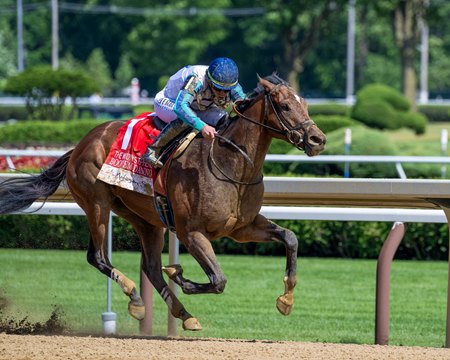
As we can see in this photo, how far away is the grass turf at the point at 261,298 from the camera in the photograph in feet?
22.7

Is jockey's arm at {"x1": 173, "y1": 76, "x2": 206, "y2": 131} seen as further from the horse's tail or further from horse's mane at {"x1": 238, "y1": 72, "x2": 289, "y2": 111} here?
the horse's tail

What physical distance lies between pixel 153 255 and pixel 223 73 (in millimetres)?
1163

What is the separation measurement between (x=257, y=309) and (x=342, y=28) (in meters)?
50.0

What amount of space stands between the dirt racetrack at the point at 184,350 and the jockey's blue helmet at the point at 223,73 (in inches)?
51.0

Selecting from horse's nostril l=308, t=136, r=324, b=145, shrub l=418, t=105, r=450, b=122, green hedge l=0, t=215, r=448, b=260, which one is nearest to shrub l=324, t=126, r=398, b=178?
green hedge l=0, t=215, r=448, b=260

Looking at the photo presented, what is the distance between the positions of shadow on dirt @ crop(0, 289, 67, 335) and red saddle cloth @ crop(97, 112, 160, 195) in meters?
1.04

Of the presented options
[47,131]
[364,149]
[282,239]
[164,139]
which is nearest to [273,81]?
[164,139]

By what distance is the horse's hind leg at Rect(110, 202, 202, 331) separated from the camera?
604cm

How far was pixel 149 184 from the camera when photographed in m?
6.09

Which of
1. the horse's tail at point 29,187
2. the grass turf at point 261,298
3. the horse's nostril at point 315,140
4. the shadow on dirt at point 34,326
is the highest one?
the horse's nostril at point 315,140

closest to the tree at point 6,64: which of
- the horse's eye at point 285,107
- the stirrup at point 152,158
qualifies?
the stirrup at point 152,158

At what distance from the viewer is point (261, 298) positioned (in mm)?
8203

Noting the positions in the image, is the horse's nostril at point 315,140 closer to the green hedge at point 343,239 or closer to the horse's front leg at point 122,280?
the horse's front leg at point 122,280

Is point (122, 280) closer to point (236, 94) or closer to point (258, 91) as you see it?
point (236, 94)
